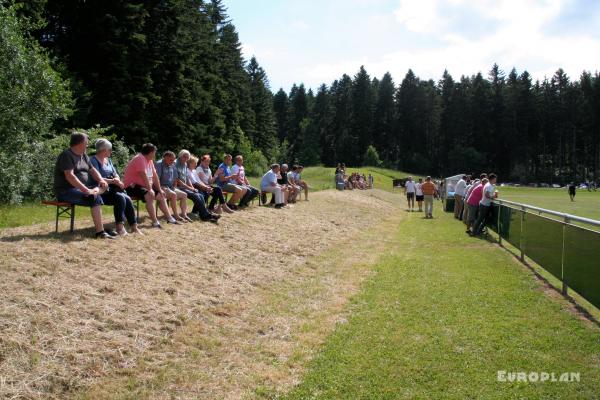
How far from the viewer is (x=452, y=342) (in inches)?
231


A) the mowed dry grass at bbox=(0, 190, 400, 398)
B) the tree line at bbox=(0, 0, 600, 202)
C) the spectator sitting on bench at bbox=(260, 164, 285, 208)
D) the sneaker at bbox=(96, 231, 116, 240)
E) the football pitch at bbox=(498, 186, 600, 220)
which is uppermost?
the tree line at bbox=(0, 0, 600, 202)

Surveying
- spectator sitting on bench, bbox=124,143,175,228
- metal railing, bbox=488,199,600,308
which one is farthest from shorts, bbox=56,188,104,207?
metal railing, bbox=488,199,600,308

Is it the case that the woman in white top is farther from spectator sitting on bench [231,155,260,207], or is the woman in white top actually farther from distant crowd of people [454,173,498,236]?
distant crowd of people [454,173,498,236]

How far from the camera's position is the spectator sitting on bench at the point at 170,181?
36.0 feet

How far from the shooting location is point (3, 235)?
802 cm

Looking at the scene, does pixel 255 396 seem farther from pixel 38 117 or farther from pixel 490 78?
pixel 490 78

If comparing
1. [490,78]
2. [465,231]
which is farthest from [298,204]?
[490,78]

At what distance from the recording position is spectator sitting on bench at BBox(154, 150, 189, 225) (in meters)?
11.0

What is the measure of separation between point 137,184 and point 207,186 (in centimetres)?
302

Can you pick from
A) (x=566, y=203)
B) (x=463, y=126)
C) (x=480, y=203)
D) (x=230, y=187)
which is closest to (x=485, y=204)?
(x=480, y=203)

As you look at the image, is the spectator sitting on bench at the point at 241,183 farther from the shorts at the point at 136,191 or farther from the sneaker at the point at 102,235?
the sneaker at the point at 102,235

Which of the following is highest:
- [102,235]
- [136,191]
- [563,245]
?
[136,191]

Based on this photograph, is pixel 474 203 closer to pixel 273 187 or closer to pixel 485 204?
pixel 485 204

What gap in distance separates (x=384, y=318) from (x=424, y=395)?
2.32m
